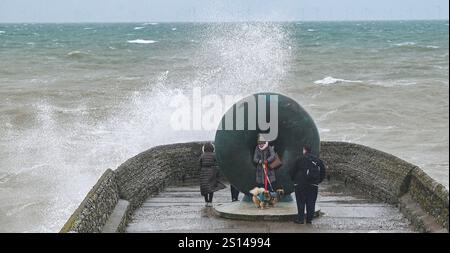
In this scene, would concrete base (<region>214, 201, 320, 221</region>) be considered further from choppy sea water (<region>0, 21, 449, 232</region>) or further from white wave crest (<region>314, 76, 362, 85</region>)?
white wave crest (<region>314, 76, 362, 85</region>)

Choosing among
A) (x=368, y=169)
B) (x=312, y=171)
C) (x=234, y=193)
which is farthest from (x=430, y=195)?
(x=234, y=193)

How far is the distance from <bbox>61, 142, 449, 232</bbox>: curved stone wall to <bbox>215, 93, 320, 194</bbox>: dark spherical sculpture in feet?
5.27

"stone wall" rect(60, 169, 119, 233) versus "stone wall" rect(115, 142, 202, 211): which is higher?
"stone wall" rect(60, 169, 119, 233)

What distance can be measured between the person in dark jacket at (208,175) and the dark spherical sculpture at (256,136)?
601 mm

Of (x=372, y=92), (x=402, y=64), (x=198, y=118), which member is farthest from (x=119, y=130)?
(x=402, y=64)

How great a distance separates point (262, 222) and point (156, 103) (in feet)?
109

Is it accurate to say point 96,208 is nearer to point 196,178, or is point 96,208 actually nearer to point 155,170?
point 155,170

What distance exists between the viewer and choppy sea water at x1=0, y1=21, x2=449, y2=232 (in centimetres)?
2653

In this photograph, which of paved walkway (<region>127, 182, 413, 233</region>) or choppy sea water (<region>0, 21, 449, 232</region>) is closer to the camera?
paved walkway (<region>127, 182, 413, 233</region>)

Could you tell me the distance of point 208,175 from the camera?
13.6m

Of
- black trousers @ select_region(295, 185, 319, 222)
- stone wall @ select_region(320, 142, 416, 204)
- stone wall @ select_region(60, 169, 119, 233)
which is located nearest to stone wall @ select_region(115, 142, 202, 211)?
stone wall @ select_region(60, 169, 119, 233)

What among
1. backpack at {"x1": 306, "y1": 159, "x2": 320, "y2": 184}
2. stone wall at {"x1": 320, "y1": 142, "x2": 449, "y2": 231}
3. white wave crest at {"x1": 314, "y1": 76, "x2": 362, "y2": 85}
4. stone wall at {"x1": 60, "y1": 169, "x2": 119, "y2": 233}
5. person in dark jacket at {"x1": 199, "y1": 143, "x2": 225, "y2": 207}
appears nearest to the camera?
stone wall at {"x1": 60, "y1": 169, "x2": 119, "y2": 233}

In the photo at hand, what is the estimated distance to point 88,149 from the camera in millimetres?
30828

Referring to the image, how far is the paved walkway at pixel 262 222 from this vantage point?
11.8 metres
